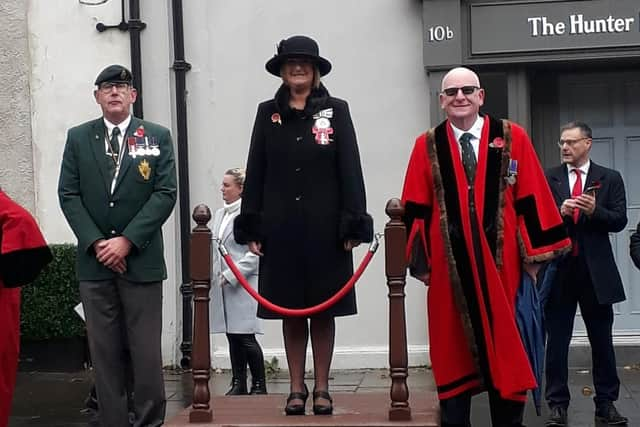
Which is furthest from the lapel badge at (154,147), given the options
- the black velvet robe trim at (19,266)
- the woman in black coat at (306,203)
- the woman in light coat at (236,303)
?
the woman in light coat at (236,303)

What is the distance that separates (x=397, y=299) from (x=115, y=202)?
1763 mm

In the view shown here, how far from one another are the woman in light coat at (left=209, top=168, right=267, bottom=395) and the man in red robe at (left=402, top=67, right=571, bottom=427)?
2732mm

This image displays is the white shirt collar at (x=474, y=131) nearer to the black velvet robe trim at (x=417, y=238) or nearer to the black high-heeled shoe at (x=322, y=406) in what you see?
the black velvet robe trim at (x=417, y=238)

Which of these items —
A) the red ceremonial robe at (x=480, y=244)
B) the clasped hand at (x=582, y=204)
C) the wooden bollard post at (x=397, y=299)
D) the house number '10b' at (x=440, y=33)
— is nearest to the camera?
the wooden bollard post at (x=397, y=299)

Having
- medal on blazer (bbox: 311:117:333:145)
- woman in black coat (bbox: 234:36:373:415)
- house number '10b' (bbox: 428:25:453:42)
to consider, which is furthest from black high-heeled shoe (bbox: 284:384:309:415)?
house number '10b' (bbox: 428:25:453:42)

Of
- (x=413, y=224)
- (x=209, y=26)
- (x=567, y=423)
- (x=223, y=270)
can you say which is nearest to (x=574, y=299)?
(x=567, y=423)

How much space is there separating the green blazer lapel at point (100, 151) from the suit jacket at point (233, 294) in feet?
6.87

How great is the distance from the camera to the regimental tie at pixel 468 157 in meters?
6.14

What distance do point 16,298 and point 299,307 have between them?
158 centimetres

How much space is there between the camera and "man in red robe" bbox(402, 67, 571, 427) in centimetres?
604

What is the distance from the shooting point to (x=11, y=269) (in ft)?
20.5

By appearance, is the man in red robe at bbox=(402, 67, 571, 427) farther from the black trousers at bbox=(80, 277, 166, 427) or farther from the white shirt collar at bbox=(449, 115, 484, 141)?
the black trousers at bbox=(80, 277, 166, 427)

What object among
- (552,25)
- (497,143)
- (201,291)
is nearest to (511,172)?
(497,143)

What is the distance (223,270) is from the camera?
891 centimetres
